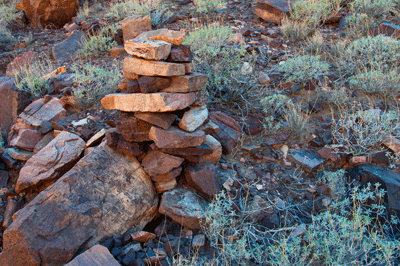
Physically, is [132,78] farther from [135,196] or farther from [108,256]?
[108,256]

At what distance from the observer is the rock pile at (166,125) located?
335 centimetres

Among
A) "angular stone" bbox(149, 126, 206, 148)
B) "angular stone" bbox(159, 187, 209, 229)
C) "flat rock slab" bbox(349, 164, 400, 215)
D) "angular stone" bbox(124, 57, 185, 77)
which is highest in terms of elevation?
"angular stone" bbox(124, 57, 185, 77)

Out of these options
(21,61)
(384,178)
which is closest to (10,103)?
(21,61)

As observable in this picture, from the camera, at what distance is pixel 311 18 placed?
22.8 feet

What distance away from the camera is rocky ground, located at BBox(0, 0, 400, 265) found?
3.00 m

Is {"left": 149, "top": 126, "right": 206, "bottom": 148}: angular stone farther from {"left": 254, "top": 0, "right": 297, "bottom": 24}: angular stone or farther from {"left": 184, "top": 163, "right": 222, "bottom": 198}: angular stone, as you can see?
{"left": 254, "top": 0, "right": 297, "bottom": 24}: angular stone

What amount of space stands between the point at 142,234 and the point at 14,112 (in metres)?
3.62

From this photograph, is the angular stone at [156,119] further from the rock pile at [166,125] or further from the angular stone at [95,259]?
the angular stone at [95,259]

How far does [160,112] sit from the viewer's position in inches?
137

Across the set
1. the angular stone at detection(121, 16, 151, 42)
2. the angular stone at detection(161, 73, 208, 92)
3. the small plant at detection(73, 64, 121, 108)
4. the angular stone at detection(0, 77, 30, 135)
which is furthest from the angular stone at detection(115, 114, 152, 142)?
the angular stone at detection(121, 16, 151, 42)

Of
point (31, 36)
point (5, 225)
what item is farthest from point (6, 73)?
point (5, 225)

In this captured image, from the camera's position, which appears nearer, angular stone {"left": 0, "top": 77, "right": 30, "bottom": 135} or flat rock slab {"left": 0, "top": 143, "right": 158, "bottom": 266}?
flat rock slab {"left": 0, "top": 143, "right": 158, "bottom": 266}

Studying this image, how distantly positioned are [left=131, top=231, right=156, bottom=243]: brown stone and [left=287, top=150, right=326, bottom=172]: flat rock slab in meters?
2.15

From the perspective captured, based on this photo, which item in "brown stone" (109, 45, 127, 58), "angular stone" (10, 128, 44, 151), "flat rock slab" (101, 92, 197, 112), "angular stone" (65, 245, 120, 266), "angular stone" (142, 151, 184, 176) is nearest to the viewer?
"angular stone" (65, 245, 120, 266)
